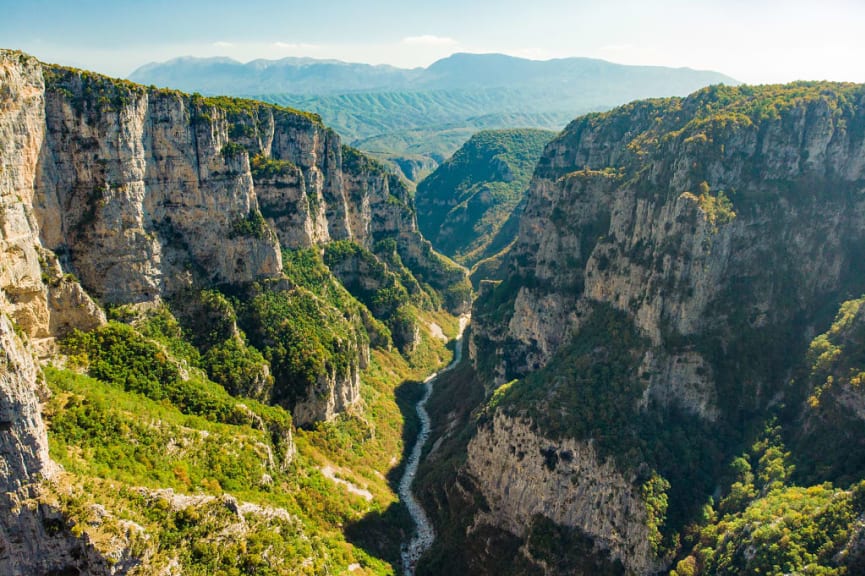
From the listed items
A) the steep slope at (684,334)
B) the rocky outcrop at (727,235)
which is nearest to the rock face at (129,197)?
the steep slope at (684,334)

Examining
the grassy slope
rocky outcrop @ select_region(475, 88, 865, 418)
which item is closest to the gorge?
the grassy slope

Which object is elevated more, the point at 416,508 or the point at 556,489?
the point at 556,489

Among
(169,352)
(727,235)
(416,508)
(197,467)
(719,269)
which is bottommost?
(416,508)

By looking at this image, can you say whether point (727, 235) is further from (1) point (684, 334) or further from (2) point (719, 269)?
(1) point (684, 334)

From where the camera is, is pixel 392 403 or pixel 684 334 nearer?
pixel 684 334

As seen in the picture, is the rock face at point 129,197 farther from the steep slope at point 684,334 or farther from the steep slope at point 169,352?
the steep slope at point 684,334

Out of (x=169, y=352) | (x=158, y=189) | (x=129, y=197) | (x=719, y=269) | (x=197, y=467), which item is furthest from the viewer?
(x=158, y=189)

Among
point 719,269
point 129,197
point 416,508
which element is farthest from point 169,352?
point 719,269
